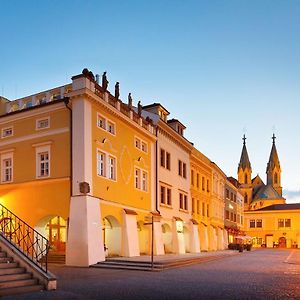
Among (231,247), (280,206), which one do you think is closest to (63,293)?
(231,247)

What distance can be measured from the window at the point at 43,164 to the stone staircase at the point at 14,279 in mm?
11670

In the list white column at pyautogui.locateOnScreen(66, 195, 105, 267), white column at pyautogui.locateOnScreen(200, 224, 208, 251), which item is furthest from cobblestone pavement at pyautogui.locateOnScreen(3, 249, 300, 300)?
white column at pyautogui.locateOnScreen(200, 224, 208, 251)

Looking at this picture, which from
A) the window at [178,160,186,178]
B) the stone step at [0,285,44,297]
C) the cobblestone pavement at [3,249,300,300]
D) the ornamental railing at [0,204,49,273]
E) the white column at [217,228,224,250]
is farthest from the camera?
the white column at [217,228,224,250]

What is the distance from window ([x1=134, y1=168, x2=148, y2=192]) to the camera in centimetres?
3108

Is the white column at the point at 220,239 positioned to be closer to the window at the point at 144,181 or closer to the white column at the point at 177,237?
the white column at the point at 177,237

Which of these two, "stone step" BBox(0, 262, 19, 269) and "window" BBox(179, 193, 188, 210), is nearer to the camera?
"stone step" BBox(0, 262, 19, 269)

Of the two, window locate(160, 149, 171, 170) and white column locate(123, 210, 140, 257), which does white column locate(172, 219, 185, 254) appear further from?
white column locate(123, 210, 140, 257)

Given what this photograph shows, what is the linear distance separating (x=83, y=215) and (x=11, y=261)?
878 cm

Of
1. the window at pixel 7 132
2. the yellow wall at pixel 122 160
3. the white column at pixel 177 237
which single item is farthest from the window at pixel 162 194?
the window at pixel 7 132

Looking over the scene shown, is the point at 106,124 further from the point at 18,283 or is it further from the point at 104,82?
the point at 18,283

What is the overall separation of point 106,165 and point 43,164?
375cm

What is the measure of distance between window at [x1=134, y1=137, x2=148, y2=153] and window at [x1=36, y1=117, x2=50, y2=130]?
6978 millimetres

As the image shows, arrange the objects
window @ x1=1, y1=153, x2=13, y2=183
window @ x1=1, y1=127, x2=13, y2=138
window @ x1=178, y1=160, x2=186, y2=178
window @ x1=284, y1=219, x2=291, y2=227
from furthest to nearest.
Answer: window @ x1=284, y1=219, x2=291, y2=227 < window @ x1=178, y1=160, x2=186, y2=178 < window @ x1=1, y1=127, x2=13, y2=138 < window @ x1=1, y1=153, x2=13, y2=183

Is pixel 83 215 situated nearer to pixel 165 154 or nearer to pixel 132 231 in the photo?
pixel 132 231
